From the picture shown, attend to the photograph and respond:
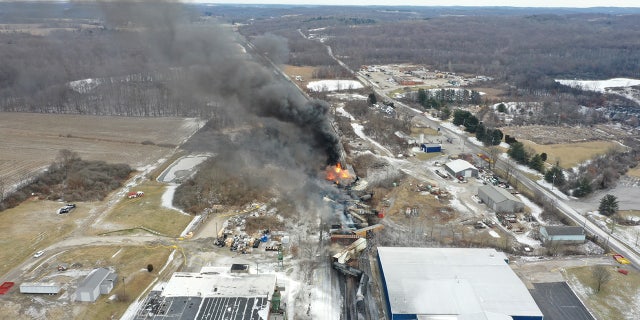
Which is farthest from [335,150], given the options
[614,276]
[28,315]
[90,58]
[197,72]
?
[90,58]

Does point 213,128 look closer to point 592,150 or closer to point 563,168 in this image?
point 563,168

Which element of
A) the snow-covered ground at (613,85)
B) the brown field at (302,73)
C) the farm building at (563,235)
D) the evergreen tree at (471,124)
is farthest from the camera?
the brown field at (302,73)

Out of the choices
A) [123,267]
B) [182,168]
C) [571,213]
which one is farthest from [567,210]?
[182,168]

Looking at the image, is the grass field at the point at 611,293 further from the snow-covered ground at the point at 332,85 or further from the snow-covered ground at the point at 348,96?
the snow-covered ground at the point at 332,85

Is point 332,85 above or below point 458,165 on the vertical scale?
above

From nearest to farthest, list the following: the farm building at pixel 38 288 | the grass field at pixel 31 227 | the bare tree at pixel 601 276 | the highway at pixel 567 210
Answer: the farm building at pixel 38 288
the bare tree at pixel 601 276
the grass field at pixel 31 227
the highway at pixel 567 210

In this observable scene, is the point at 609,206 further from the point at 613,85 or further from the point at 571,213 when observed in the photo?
the point at 613,85

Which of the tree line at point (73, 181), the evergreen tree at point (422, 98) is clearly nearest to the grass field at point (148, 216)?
the tree line at point (73, 181)
